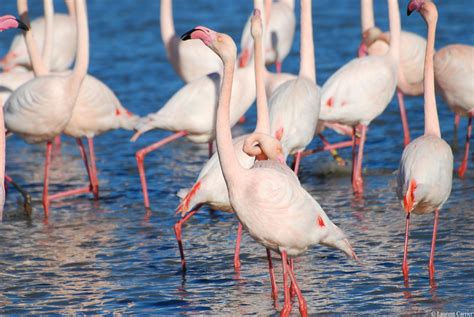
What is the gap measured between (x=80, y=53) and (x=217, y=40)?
4103 millimetres

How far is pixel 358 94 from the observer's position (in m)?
10.1

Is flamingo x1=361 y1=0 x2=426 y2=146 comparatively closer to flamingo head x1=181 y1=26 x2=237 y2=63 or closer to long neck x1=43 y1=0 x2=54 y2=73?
long neck x1=43 y1=0 x2=54 y2=73

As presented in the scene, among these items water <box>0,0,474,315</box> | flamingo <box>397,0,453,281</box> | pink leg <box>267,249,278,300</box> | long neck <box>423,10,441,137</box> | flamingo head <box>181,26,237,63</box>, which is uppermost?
flamingo head <box>181,26,237,63</box>

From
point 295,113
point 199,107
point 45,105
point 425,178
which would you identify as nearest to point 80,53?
point 45,105

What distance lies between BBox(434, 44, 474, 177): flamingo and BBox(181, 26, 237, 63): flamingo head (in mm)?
4641

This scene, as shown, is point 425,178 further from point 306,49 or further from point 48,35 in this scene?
point 48,35

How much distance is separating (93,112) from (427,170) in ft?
14.2

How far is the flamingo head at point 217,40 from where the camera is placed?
6270 millimetres

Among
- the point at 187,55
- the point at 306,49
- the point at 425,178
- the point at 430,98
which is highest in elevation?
the point at 306,49

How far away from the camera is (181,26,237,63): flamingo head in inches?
247

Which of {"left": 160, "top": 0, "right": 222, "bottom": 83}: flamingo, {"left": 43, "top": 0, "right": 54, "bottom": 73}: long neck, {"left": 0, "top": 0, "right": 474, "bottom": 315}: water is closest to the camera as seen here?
{"left": 0, "top": 0, "right": 474, "bottom": 315}: water

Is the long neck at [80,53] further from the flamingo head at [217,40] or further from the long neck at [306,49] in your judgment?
the flamingo head at [217,40]

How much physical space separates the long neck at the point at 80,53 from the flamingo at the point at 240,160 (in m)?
2.18

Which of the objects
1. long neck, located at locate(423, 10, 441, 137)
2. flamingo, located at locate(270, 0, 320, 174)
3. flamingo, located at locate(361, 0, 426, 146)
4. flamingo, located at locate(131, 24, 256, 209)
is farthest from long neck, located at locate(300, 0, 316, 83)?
long neck, located at locate(423, 10, 441, 137)
